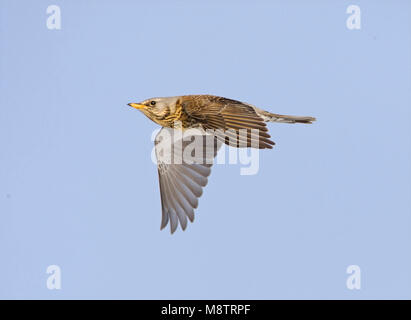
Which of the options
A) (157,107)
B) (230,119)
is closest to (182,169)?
(157,107)

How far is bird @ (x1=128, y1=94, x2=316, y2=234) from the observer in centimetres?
662

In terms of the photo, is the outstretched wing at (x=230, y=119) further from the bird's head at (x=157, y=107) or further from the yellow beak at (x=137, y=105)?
the yellow beak at (x=137, y=105)

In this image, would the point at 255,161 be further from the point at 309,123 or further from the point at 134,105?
the point at 134,105

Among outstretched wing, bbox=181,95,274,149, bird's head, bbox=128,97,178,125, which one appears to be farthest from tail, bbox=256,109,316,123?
bird's head, bbox=128,97,178,125

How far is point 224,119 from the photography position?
6.80m

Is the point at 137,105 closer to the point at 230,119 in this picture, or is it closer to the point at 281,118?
the point at 230,119

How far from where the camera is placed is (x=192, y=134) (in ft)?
25.7

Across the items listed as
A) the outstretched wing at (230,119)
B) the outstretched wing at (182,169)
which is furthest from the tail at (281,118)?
the outstretched wing at (182,169)

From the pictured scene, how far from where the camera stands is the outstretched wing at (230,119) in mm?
6412

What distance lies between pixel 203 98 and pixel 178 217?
1.39 metres

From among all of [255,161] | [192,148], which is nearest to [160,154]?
[192,148]

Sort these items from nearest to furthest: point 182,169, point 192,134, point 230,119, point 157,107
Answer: point 230,119
point 157,107
point 192,134
point 182,169

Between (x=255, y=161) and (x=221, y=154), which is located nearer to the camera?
(x=255, y=161)

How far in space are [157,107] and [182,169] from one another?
0.96 m
